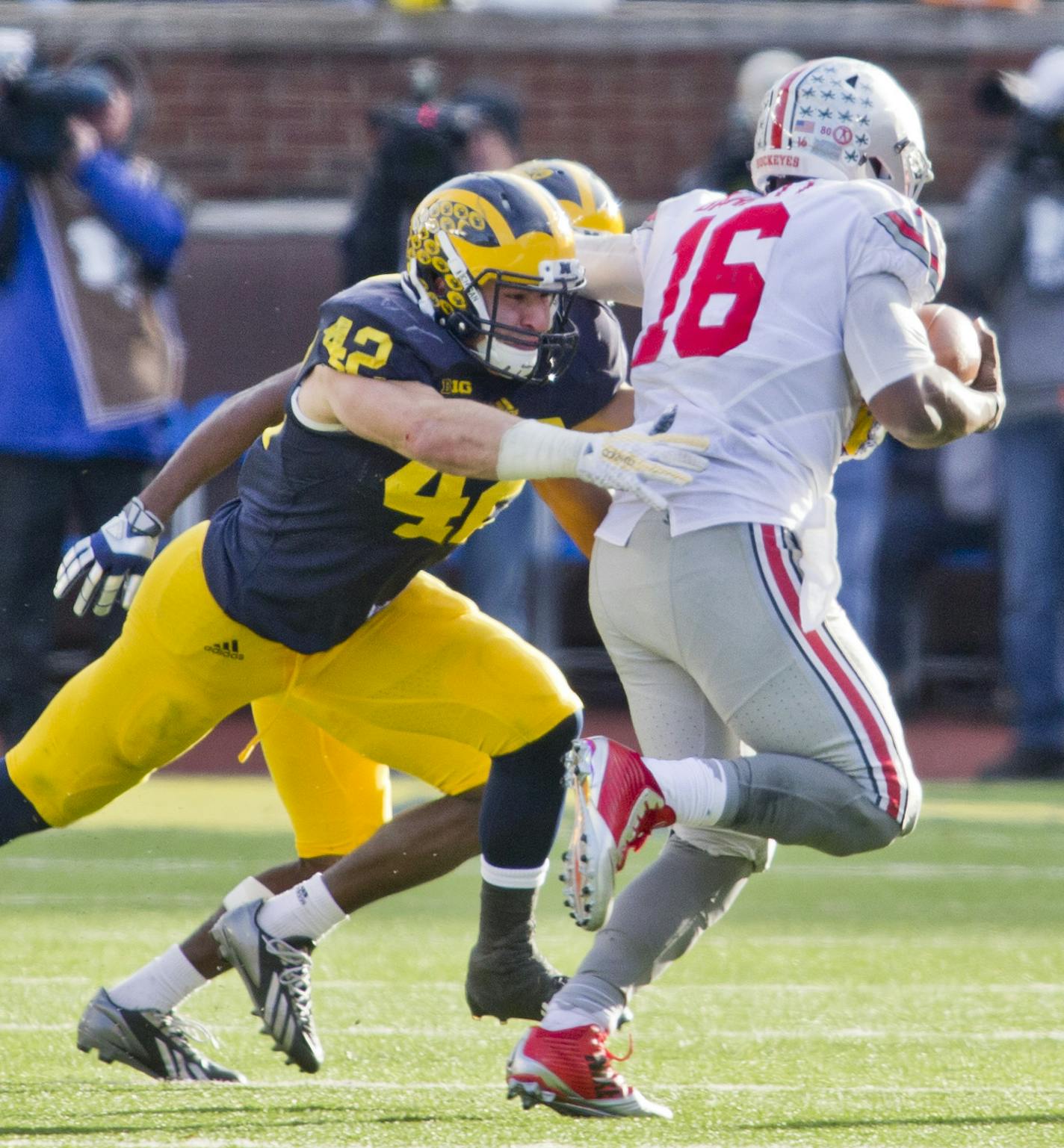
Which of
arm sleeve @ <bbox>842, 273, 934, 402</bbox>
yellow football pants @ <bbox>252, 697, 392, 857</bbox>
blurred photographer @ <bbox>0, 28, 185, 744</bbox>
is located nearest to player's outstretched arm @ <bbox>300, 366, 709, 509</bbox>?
arm sleeve @ <bbox>842, 273, 934, 402</bbox>

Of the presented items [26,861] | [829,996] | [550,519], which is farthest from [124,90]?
[829,996]

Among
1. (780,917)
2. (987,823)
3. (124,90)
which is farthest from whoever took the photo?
(124,90)

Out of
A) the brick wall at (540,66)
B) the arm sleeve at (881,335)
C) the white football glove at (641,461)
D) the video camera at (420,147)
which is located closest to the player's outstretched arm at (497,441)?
the white football glove at (641,461)

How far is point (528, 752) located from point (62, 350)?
3.86 metres

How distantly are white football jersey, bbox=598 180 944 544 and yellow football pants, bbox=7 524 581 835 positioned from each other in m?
0.38

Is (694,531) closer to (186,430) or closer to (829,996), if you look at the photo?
(829,996)

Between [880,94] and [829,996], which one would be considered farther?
[829,996]

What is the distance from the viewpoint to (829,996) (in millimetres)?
4320

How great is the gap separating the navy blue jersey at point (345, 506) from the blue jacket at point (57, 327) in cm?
326

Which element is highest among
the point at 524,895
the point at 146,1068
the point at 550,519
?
the point at 524,895

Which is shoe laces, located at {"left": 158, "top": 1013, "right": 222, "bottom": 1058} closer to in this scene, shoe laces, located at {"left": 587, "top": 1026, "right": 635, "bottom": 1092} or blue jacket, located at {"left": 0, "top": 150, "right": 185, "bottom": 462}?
shoe laces, located at {"left": 587, "top": 1026, "right": 635, "bottom": 1092}

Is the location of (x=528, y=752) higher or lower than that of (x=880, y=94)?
lower

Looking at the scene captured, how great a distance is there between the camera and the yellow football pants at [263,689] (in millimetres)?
3605

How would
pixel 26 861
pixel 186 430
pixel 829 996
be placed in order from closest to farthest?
pixel 829 996 < pixel 26 861 < pixel 186 430
